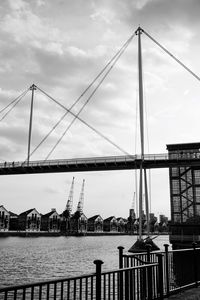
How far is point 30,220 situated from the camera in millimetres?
168000

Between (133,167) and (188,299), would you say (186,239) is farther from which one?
(188,299)

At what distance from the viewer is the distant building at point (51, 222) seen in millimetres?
180125

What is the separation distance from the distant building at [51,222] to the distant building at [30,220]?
547 centimetres

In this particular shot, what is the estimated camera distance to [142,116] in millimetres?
61562

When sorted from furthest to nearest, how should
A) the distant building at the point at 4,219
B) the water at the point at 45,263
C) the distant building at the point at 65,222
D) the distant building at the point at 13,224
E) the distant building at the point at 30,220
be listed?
the distant building at the point at 65,222 < the distant building at the point at 13,224 < the distant building at the point at 30,220 < the distant building at the point at 4,219 < the water at the point at 45,263

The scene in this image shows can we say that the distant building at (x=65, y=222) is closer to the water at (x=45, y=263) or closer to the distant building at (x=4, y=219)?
the distant building at (x=4, y=219)

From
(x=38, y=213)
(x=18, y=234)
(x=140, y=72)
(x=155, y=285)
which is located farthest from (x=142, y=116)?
(x=38, y=213)

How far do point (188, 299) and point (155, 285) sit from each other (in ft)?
3.00

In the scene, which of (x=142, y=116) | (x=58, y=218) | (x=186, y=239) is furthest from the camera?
(x=58, y=218)

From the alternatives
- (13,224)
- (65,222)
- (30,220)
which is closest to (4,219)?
(13,224)

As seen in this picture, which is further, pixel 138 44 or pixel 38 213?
pixel 38 213

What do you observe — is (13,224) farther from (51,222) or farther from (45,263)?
(45,263)

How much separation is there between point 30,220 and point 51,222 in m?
17.4

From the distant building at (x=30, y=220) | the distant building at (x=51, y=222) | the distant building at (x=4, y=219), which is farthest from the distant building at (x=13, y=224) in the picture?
the distant building at (x=51, y=222)
